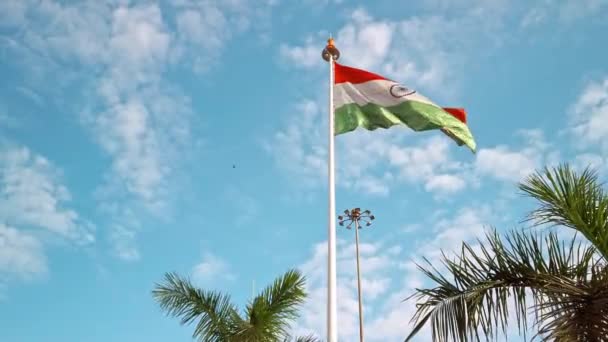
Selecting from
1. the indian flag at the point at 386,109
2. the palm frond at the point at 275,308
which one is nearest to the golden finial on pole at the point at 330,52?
the indian flag at the point at 386,109

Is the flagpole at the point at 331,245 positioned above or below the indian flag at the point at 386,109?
below

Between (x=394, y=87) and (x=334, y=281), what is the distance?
5.09m

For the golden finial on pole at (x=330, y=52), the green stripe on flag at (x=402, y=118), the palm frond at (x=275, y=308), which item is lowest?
the palm frond at (x=275, y=308)

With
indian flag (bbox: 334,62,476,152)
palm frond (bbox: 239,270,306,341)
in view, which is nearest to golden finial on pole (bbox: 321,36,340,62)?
indian flag (bbox: 334,62,476,152)

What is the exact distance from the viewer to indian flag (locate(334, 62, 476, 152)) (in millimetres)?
12742

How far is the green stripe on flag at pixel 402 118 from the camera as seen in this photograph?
12.7 m

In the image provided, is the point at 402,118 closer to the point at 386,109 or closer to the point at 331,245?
the point at 386,109

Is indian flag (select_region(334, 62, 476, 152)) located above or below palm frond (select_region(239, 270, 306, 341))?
above

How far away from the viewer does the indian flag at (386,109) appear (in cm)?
1274

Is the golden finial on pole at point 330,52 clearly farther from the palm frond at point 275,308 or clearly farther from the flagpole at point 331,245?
the palm frond at point 275,308

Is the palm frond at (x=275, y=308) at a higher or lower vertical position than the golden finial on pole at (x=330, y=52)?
lower

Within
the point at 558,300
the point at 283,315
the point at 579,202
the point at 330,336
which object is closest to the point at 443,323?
the point at 558,300

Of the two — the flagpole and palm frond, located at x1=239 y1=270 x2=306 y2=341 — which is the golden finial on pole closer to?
the flagpole

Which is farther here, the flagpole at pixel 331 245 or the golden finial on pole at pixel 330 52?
the golden finial on pole at pixel 330 52
